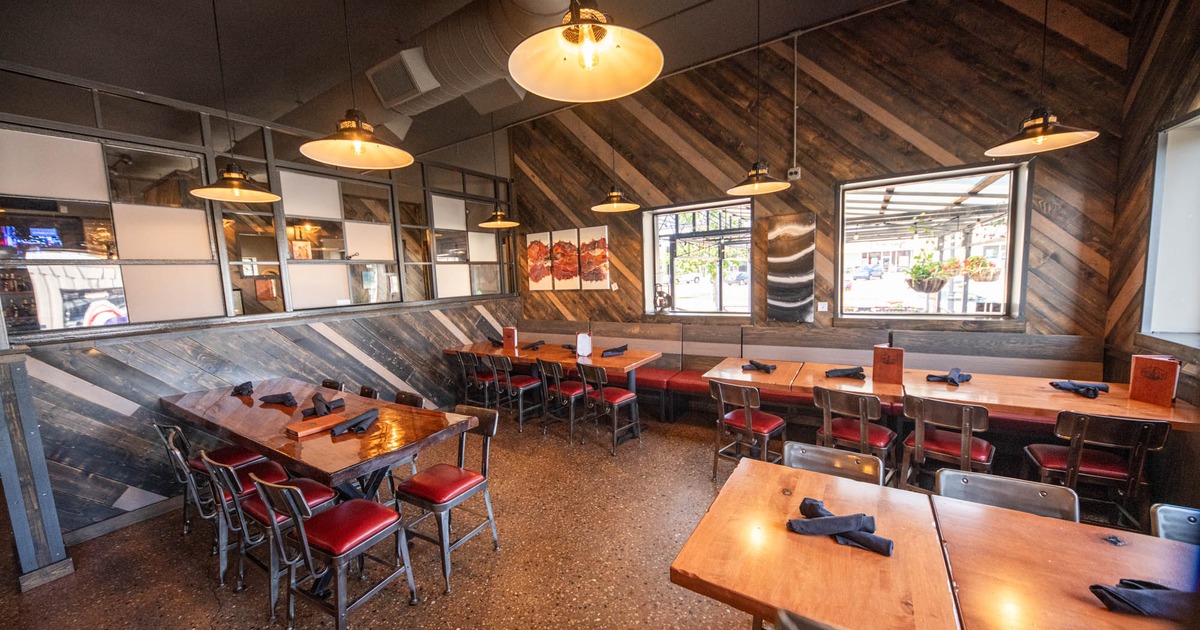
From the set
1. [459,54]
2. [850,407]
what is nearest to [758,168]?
[850,407]

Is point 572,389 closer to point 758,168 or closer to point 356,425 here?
point 356,425

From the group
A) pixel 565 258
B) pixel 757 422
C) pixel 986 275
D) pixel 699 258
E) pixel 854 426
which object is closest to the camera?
pixel 854 426

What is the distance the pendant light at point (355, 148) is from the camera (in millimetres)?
2346

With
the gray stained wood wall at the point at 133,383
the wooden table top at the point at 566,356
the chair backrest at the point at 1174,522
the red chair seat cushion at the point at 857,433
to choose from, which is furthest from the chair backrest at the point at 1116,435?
the gray stained wood wall at the point at 133,383

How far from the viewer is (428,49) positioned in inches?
147

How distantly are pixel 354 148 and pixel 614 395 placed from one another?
307cm

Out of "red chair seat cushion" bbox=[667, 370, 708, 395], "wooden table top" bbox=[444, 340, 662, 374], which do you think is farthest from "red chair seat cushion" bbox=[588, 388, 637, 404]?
"red chair seat cushion" bbox=[667, 370, 708, 395]

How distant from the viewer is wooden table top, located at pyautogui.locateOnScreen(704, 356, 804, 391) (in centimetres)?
336

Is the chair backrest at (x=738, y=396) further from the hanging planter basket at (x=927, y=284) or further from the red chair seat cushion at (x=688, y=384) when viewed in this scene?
the hanging planter basket at (x=927, y=284)

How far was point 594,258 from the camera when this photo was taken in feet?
20.2

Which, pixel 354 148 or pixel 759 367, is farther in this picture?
pixel 759 367

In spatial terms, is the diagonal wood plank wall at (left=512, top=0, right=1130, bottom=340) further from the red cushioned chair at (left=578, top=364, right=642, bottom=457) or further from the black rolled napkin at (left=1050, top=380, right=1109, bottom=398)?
the red cushioned chair at (left=578, top=364, right=642, bottom=457)

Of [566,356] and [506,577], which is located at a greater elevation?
[566,356]

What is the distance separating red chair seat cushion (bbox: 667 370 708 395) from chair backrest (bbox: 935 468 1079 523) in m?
2.77
